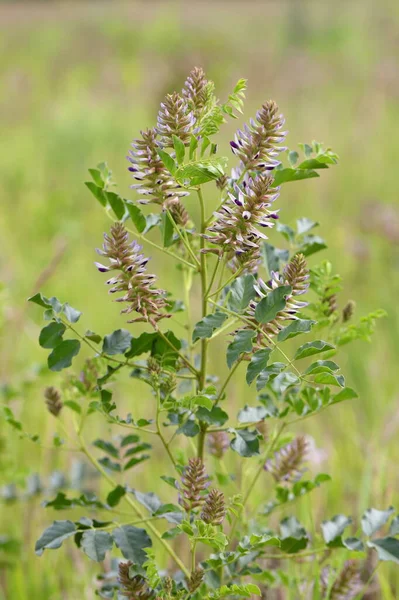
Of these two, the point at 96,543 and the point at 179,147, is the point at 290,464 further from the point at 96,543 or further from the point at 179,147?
the point at 179,147

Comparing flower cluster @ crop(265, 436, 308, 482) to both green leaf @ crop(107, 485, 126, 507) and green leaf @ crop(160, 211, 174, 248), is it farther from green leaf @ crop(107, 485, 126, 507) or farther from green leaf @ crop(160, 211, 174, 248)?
green leaf @ crop(160, 211, 174, 248)

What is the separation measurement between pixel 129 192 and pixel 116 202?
378 cm

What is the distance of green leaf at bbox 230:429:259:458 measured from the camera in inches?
38.9

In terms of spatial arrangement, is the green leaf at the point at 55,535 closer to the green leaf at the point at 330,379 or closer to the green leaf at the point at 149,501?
the green leaf at the point at 149,501

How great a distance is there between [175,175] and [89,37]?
14.1 meters

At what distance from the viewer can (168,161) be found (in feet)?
2.89

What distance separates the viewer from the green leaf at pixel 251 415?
3.79 feet

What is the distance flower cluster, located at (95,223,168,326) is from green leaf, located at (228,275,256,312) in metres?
0.09

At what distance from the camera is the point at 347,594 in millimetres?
1357

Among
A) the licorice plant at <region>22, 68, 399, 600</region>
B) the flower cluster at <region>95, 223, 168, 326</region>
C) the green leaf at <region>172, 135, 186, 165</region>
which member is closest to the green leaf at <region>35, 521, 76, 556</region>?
the licorice plant at <region>22, 68, 399, 600</region>

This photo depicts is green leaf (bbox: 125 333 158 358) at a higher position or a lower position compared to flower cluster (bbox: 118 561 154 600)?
higher

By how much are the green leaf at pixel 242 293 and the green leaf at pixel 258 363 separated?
74 millimetres

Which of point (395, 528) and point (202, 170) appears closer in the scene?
point (202, 170)

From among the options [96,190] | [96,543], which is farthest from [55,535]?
[96,190]
